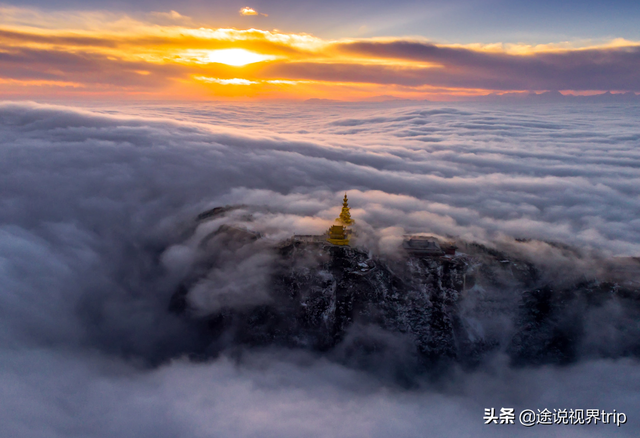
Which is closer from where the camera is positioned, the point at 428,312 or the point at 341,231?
the point at 341,231

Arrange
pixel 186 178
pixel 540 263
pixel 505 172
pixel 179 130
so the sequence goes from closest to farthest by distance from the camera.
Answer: pixel 540 263
pixel 186 178
pixel 505 172
pixel 179 130

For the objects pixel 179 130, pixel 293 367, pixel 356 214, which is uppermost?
pixel 179 130

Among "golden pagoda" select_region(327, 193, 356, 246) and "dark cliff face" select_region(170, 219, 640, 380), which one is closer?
"golden pagoda" select_region(327, 193, 356, 246)

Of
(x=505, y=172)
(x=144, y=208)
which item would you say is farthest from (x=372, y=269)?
(x=505, y=172)

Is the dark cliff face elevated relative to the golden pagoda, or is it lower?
lower

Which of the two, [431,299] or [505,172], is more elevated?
[505,172]

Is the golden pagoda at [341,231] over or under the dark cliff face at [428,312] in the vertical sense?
over

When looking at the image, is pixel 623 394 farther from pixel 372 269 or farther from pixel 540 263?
pixel 372 269

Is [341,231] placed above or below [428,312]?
above
